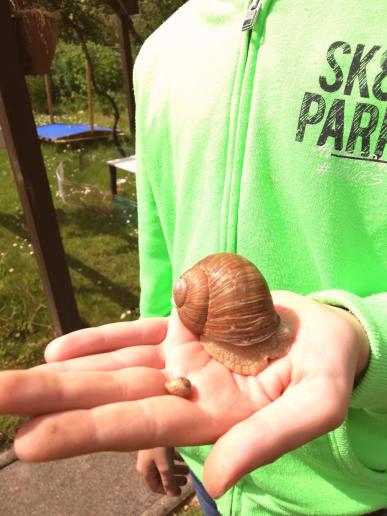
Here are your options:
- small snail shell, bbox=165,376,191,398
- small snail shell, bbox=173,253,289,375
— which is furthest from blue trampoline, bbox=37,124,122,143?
small snail shell, bbox=165,376,191,398

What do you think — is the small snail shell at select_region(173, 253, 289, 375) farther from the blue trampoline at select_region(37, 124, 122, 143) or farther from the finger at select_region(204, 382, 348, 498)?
the blue trampoline at select_region(37, 124, 122, 143)

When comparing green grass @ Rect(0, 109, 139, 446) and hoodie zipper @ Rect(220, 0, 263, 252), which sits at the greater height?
hoodie zipper @ Rect(220, 0, 263, 252)

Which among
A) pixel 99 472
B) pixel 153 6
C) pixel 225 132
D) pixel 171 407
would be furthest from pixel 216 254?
pixel 153 6

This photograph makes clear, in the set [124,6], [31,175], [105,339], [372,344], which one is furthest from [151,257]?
[124,6]

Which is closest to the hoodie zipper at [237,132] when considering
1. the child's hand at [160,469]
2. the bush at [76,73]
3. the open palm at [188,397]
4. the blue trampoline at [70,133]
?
the open palm at [188,397]

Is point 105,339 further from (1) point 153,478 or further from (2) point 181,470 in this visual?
(2) point 181,470
